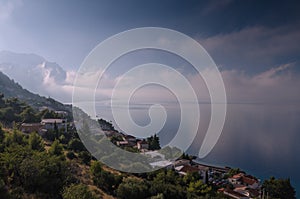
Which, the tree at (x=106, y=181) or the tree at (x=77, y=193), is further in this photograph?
the tree at (x=106, y=181)

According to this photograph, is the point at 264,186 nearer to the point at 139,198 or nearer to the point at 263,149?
the point at 139,198

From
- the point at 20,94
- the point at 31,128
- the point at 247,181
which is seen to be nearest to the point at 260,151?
the point at 247,181

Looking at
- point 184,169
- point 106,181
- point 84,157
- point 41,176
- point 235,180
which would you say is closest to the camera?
point 41,176

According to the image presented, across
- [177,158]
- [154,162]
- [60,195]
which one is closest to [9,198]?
[60,195]

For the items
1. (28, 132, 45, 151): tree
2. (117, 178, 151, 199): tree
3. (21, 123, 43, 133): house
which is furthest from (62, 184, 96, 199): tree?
(21, 123, 43, 133): house

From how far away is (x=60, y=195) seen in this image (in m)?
5.11

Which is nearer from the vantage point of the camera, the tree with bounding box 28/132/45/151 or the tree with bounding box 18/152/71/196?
the tree with bounding box 18/152/71/196

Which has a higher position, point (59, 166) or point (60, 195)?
Answer: point (59, 166)

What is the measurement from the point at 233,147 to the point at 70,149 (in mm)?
20933

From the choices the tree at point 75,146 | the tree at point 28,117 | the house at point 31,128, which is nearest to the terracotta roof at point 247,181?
the tree at point 75,146

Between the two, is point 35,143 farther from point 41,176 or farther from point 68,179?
point 41,176

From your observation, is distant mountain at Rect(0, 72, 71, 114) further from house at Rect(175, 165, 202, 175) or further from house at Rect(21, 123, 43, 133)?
house at Rect(175, 165, 202, 175)

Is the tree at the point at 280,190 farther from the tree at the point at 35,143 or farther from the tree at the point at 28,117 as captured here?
the tree at the point at 28,117

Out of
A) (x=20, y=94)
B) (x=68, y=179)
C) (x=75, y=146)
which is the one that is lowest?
(x=68, y=179)
